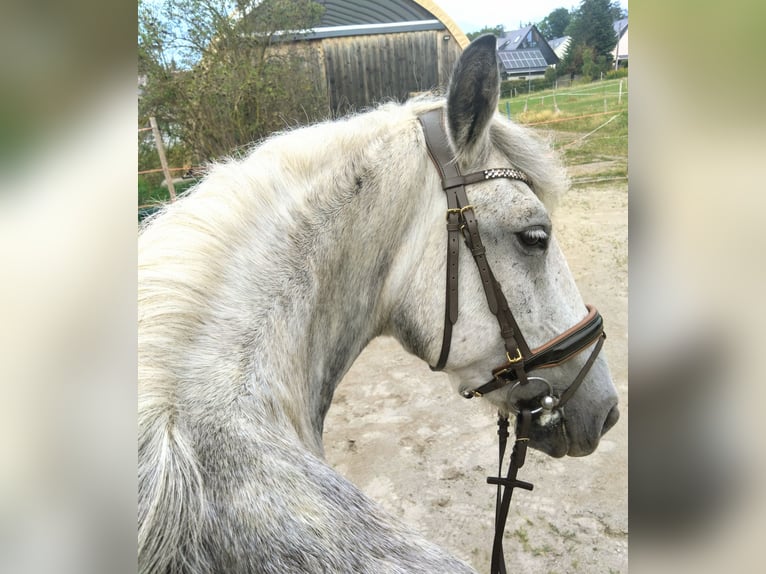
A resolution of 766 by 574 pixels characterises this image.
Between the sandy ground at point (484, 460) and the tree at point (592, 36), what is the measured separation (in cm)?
49

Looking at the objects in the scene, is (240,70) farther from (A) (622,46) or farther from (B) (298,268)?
(A) (622,46)

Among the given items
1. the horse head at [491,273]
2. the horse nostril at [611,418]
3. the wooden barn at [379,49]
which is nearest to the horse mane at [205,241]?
the horse head at [491,273]

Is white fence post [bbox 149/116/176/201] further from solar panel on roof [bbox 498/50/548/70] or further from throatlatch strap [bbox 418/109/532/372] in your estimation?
solar panel on roof [bbox 498/50/548/70]

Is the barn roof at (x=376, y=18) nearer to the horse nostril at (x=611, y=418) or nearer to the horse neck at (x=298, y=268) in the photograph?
the horse neck at (x=298, y=268)

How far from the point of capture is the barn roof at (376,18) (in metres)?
2.75

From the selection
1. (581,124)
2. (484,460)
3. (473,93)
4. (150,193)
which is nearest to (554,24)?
(581,124)

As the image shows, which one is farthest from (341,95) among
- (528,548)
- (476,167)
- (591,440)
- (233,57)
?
(528,548)

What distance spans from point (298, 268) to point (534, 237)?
0.61 m
